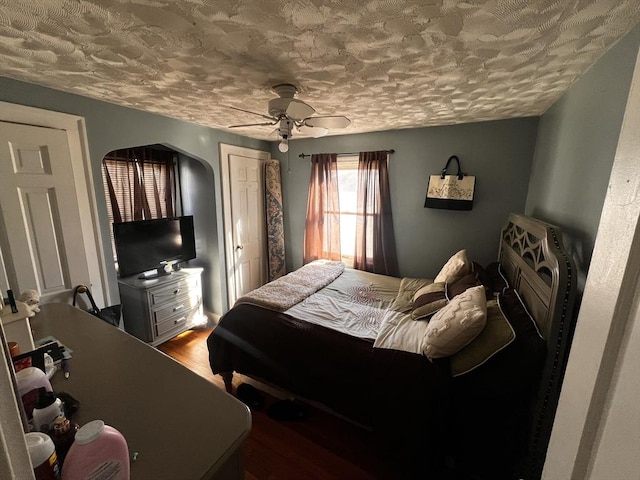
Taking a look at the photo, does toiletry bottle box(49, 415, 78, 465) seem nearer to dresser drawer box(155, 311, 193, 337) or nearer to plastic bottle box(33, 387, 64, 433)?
plastic bottle box(33, 387, 64, 433)

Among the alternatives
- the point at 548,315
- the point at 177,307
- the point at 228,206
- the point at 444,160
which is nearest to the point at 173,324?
the point at 177,307

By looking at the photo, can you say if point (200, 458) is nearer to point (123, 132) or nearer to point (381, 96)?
point (381, 96)

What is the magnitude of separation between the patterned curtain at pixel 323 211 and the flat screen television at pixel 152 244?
1.49 metres

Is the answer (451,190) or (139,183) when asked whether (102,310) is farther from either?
(451,190)

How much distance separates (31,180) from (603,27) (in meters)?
3.20

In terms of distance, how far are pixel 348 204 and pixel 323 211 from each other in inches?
13.5

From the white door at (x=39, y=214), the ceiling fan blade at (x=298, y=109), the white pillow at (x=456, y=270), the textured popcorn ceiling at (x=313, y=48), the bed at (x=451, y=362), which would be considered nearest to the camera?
the textured popcorn ceiling at (x=313, y=48)

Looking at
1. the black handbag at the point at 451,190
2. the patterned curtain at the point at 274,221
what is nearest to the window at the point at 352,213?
the patterned curtain at the point at 274,221

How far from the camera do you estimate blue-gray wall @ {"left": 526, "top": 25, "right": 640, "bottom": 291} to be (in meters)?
1.19

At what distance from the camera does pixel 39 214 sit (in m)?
1.80

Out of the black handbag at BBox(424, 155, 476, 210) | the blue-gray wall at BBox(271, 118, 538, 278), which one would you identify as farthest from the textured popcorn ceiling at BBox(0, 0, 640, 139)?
the black handbag at BBox(424, 155, 476, 210)

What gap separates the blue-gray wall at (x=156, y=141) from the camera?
5.93ft

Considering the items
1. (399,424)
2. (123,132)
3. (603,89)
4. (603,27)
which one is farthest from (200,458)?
(123,132)

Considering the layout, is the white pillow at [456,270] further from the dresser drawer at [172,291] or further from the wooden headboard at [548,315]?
the dresser drawer at [172,291]
